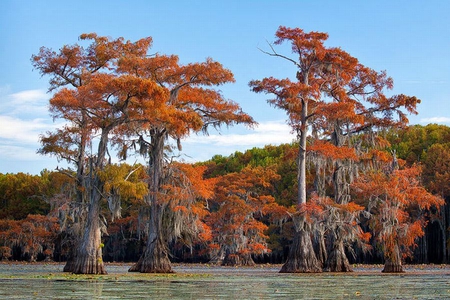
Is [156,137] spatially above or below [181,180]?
above

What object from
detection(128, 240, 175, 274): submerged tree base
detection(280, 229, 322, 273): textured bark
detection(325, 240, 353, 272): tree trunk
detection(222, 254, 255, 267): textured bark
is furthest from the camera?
detection(222, 254, 255, 267): textured bark

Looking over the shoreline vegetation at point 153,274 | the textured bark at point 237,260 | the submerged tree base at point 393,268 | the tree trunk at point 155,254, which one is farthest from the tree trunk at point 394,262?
the textured bark at point 237,260

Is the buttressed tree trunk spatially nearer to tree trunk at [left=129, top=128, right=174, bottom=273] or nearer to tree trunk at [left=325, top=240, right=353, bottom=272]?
tree trunk at [left=129, top=128, right=174, bottom=273]

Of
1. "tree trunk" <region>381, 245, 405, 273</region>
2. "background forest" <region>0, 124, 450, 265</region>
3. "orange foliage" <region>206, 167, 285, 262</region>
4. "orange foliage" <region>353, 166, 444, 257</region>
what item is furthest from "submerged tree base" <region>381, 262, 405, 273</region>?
"orange foliage" <region>206, 167, 285, 262</region>

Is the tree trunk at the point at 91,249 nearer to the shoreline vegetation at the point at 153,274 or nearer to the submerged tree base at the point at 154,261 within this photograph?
the shoreline vegetation at the point at 153,274

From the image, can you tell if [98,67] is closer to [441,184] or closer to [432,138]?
[441,184]

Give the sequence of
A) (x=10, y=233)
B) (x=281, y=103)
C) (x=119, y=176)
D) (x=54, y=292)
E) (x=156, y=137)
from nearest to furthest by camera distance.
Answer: (x=54, y=292) < (x=119, y=176) < (x=156, y=137) < (x=281, y=103) < (x=10, y=233)

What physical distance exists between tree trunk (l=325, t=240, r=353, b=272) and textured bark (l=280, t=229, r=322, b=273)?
56.6 inches

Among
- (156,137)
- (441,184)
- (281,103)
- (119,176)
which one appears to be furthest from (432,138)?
(119,176)

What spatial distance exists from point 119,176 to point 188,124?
4.31 m

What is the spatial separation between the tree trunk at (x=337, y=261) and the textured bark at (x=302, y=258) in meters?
1.44

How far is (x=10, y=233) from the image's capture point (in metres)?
50.5

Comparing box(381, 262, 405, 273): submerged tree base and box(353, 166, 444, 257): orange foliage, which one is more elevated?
box(353, 166, 444, 257): orange foliage

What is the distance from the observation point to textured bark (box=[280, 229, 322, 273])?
2757 cm
